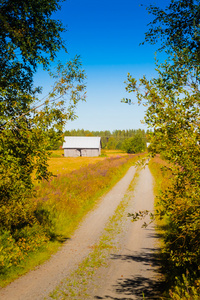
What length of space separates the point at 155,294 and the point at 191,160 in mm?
4544

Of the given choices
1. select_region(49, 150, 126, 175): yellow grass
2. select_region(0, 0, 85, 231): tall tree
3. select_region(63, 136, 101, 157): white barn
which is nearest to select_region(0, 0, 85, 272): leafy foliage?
select_region(0, 0, 85, 231): tall tree

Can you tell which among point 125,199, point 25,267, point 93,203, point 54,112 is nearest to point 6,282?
point 25,267

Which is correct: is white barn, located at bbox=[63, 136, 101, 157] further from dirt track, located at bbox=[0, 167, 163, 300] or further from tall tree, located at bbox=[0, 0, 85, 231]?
tall tree, located at bbox=[0, 0, 85, 231]

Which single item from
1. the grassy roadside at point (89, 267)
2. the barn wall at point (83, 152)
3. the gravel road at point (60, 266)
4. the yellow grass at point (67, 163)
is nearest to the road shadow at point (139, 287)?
the grassy roadside at point (89, 267)

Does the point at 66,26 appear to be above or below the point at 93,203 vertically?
above

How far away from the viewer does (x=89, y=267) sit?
8734 millimetres

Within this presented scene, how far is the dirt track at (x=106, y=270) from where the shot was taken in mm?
7125

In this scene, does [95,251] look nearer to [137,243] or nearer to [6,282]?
[137,243]

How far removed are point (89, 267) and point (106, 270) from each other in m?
0.65

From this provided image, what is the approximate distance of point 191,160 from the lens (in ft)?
16.4

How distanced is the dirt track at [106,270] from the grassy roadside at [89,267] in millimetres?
206

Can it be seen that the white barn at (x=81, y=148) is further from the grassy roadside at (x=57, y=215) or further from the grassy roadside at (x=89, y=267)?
the grassy roadside at (x=89, y=267)

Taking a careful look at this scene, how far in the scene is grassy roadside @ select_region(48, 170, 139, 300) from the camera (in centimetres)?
706

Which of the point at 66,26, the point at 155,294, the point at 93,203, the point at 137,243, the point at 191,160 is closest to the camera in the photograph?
the point at 191,160
